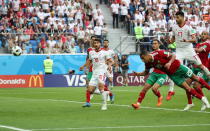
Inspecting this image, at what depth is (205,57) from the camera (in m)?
19.3

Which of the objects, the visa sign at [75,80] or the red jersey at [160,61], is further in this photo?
the visa sign at [75,80]

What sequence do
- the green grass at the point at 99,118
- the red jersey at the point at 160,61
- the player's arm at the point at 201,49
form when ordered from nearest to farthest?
the green grass at the point at 99,118 → the red jersey at the point at 160,61 → the player's arm at the point at 201,49

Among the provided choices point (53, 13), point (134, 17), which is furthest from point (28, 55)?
point (134, 17)

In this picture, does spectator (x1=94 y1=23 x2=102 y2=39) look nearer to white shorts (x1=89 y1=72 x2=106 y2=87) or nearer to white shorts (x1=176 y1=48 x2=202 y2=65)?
white shorts (x1=176 y1=48 x2=202 y2=65)

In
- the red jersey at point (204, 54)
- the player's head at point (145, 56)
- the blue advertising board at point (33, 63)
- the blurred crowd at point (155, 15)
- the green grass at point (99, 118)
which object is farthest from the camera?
the blurred crowd at point (155, 15)

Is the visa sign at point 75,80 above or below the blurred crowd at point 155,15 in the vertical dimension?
below

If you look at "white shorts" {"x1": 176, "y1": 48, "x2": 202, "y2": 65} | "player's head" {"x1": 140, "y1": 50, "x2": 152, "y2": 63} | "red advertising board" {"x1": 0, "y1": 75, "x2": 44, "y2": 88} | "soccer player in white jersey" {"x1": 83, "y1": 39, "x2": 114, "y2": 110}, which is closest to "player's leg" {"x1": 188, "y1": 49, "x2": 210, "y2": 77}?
"white shorts" {"x1": 176, "y1": 48, "x2": 202, "y2": 65}

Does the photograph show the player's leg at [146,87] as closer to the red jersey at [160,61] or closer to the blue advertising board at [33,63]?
the red jersey at [160,61]

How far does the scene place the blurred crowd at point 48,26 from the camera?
3653cm

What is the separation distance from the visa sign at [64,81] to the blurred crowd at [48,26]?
77.5 inches

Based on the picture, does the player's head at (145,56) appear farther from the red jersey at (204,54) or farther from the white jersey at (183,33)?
the red jersey at (204,54)

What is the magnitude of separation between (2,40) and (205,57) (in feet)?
63.3

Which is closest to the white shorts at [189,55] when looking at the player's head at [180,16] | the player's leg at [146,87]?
the player's head at [180,16]

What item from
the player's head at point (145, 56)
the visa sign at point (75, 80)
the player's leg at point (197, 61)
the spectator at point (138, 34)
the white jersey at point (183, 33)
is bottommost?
the visa sign at point (75, 80)
